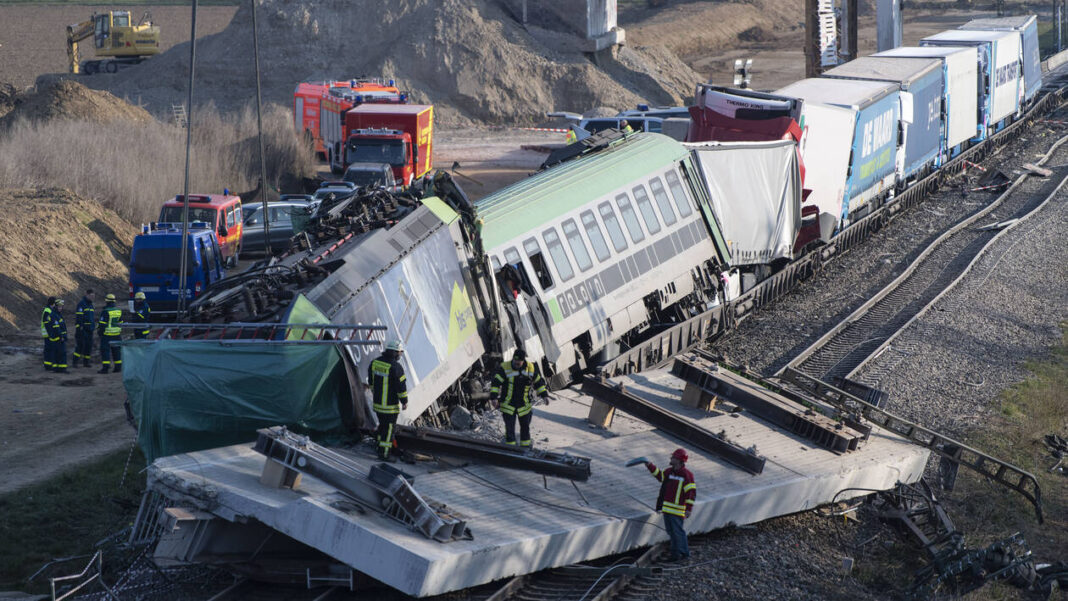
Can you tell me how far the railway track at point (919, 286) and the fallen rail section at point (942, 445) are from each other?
126 inches

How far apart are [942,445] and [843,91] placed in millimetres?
14203

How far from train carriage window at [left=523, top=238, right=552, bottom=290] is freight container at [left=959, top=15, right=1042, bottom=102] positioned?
1212 inches

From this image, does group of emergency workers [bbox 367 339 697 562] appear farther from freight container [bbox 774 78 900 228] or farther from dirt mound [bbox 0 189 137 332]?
dirt mound [bbox 0 189 137 332]

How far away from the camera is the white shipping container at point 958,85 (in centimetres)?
3369

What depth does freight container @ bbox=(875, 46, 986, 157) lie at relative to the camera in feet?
110

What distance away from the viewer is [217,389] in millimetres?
12172

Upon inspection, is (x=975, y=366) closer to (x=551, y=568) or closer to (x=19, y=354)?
(x=551, y=568)

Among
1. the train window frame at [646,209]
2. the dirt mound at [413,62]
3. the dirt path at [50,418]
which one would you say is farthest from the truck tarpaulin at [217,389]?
the dirt mound at [413,62]

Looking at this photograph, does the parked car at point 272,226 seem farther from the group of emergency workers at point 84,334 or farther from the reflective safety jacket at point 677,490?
the reflective safety jacket at point 677,490

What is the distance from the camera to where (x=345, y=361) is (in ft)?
41.0

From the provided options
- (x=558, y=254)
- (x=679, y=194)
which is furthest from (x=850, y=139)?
(x=558, y=254)

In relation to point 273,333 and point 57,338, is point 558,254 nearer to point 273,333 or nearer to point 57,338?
point 273,333

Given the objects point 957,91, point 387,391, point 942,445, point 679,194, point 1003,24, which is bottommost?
point 942,445

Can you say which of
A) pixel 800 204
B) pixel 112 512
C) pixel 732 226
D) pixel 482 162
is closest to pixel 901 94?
pixel 800 204
